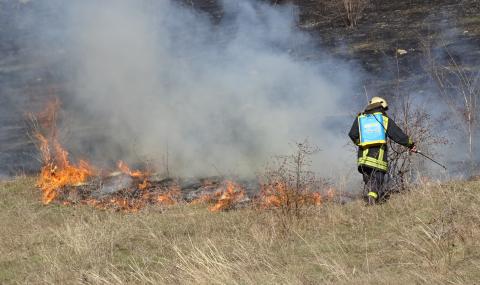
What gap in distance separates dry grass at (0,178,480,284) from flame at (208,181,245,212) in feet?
1.74

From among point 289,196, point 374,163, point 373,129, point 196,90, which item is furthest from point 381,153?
point 196,90

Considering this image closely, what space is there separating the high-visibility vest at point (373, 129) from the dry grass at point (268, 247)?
801 mm

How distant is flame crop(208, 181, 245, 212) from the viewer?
8227 millimetres

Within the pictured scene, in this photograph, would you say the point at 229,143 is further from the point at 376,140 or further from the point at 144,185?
the point at 376,140

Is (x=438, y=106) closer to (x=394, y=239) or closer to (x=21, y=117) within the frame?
(x=394, y=239)

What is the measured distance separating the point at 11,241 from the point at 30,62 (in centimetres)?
1464

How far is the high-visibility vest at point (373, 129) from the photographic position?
22.8 feet

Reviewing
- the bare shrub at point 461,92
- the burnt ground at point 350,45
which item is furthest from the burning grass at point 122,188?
the burnt ground at point 350,45

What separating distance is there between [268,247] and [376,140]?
2539mm

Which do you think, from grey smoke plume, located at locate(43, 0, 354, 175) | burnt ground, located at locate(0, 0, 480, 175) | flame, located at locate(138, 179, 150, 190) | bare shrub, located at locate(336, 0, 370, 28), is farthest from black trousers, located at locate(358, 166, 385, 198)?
bare shrub, located at locate(336, 0, 370, 28)

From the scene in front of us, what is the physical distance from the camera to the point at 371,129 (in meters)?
7.02

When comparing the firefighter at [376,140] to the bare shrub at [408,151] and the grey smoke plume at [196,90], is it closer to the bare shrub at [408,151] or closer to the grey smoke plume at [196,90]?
the bare shrub at [408,151]

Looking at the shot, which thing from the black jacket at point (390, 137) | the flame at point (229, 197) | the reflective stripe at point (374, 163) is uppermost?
the black jacket at point (390, 137)

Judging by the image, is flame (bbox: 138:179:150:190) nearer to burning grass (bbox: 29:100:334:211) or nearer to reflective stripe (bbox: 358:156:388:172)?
burning grass (bbox: 29:100:334:211)
